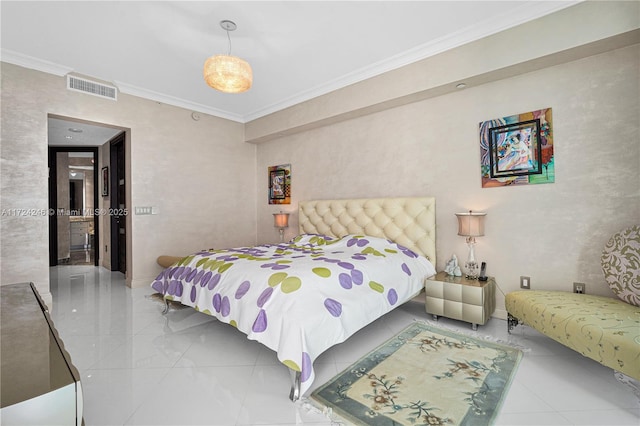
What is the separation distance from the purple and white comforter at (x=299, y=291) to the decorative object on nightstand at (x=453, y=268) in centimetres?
21

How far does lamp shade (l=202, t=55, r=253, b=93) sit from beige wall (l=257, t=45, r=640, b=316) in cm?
190

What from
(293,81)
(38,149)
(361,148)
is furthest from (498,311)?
(38,149)

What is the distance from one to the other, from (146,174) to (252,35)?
2600 mm

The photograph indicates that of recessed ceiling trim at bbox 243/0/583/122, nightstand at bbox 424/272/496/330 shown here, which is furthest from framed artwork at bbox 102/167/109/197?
nightstand at bbox 424/272/496/330

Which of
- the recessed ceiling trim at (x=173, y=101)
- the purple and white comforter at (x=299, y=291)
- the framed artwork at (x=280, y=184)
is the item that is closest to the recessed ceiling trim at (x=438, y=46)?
Answer: the framed artwork at (x=280, y=184)

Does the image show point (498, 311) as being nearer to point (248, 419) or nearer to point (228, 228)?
point (248, 419)

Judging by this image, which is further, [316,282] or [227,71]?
[227,71]

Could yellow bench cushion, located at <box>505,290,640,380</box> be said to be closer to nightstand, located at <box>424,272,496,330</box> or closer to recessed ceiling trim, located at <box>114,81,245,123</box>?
nightstand, located at <box>424,272,496,330</box>

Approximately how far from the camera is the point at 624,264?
217 cm

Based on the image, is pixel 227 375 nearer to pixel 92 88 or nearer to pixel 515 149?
pixel 515 149

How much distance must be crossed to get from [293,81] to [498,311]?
3615 mm

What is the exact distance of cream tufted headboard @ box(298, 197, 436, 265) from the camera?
3.34m

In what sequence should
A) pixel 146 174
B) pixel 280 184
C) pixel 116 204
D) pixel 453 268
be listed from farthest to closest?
1. pixel 116 204
2. pixel 280 184
3. pixel 146 174
4. pixel 453 268

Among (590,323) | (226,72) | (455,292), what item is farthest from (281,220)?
(590,323)
